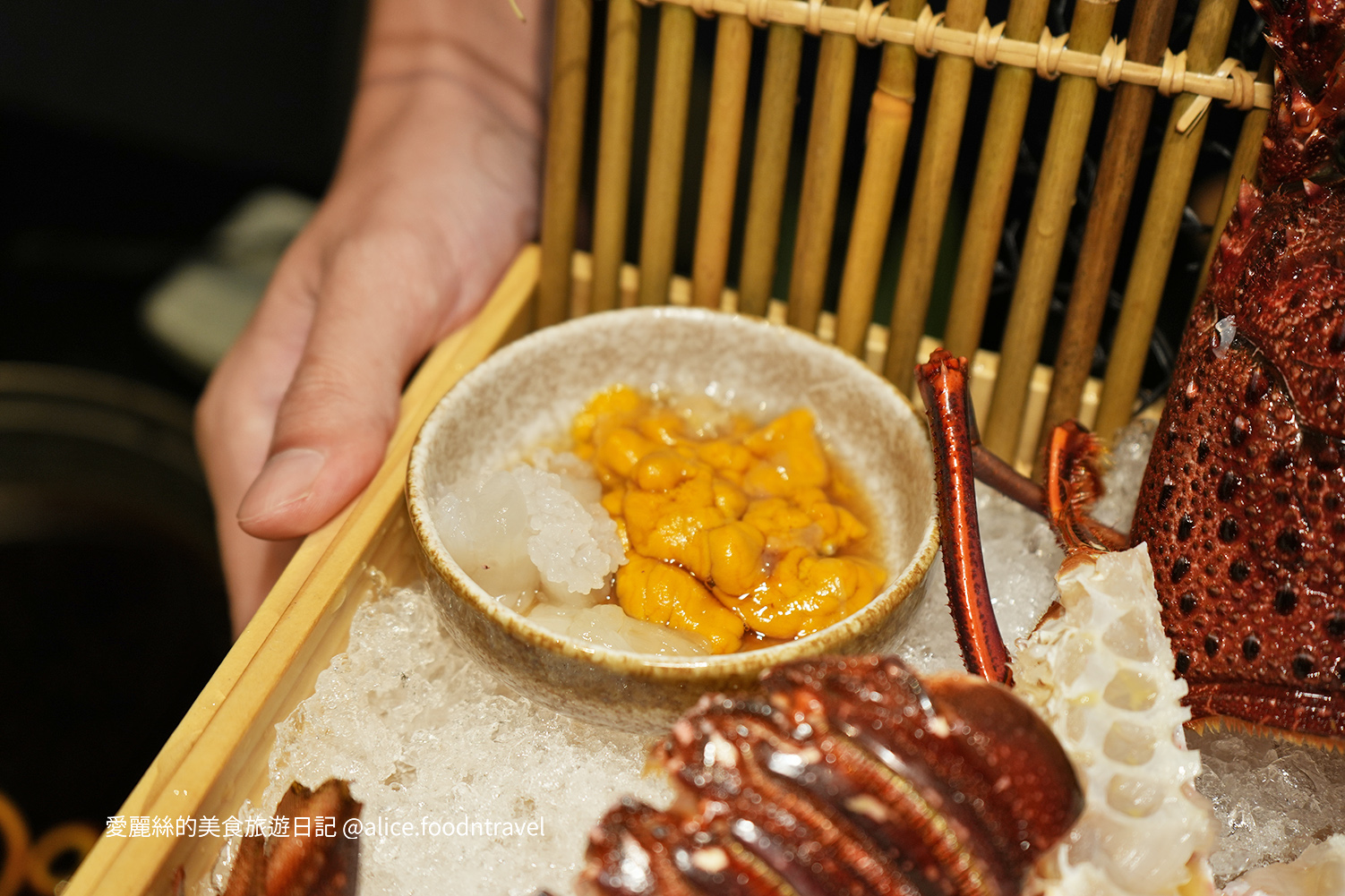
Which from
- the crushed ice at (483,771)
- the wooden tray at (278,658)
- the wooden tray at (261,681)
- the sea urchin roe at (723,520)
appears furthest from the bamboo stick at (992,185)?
the wooden tray at (261,681)

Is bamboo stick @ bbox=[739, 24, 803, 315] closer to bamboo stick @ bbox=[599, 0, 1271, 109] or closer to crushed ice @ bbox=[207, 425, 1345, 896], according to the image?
bamboo stick @ bbox=[599, 0, 1271, 109]

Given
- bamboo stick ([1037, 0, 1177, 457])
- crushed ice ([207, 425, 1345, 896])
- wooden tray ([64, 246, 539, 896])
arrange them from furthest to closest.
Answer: bamboo stick ([1037, 0, 1177, 457])
crushed ice ([207, 425, 1345, 896])
wooden tray ([64, 246, 539, 896])

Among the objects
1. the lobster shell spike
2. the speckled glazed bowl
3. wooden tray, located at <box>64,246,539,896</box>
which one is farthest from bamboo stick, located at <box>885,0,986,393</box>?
the lobster shell spike

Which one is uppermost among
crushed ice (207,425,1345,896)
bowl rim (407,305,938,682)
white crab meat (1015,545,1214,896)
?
white crab meat (1015,545,1214,896)

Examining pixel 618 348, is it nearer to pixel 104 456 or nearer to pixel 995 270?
pixel 995 270

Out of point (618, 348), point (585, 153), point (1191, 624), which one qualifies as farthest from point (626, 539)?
point (585, 153)

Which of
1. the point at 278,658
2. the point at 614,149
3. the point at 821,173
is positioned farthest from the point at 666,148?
the point at 278,658

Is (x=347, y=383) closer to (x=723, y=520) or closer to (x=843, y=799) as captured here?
(x=723, y=520)

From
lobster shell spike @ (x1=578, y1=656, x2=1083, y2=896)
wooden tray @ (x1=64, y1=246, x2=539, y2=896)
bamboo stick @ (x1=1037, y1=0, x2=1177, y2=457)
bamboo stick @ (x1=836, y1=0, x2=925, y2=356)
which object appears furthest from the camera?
bamboo stick @ (x1=836, y1=0, x2=925, y2=356)
